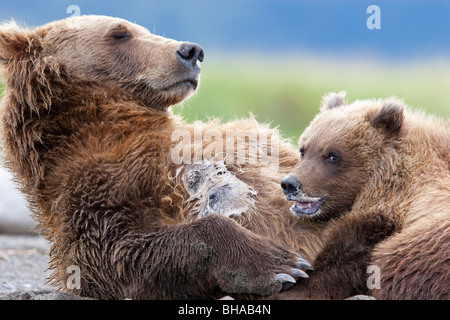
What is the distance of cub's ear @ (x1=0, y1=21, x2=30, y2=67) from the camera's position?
6574 mm

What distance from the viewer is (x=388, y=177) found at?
5750 mm

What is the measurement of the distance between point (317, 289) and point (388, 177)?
116 cm

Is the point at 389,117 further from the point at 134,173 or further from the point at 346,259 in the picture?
the point at 134,173

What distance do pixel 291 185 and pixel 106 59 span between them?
2.22 metres

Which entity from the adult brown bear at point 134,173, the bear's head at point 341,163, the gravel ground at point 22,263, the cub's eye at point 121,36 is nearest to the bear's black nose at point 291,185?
the bear's head at point 341,163

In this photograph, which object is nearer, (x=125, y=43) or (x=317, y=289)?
(x=317, y=289)

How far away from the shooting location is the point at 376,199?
5695mm

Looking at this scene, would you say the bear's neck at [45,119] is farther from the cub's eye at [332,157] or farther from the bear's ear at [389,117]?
the bear's ear at [389,117]

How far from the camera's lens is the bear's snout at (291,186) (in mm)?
5824

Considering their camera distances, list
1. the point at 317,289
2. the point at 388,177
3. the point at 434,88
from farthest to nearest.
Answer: the point at 434,88 → the point at 388,177 → the point at 317,289

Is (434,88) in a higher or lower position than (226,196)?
lower
